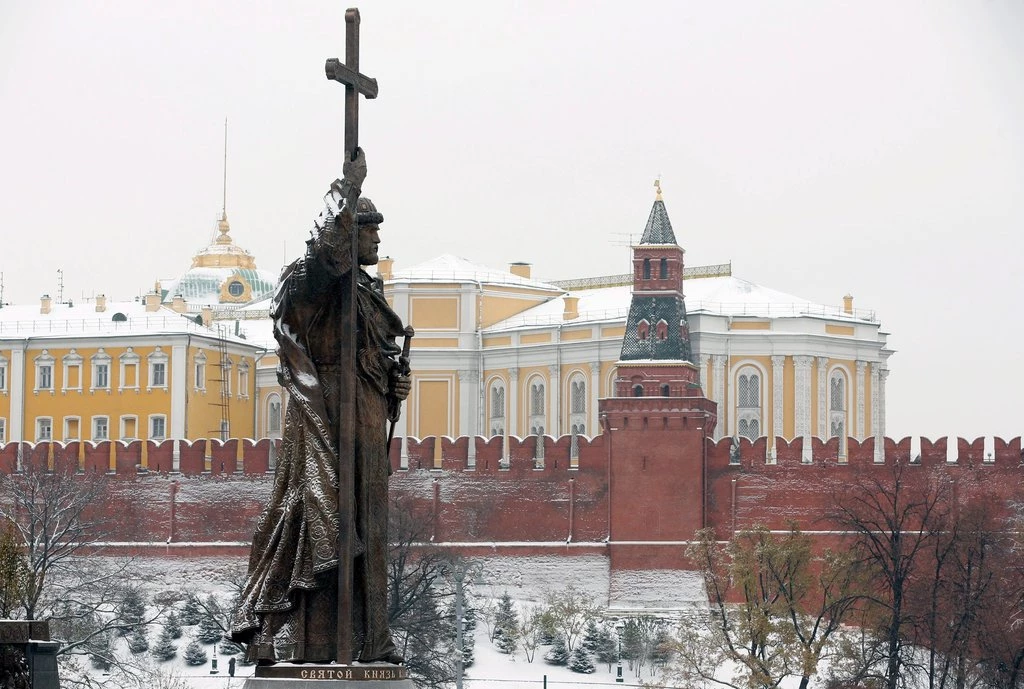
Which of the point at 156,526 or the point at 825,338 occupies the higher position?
the point at 825,338

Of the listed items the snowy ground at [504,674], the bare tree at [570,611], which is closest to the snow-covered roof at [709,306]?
the bare tree at [570,611]

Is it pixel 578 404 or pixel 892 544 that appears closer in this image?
pixel 892 544

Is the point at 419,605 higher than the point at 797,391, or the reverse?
the point at 797,391

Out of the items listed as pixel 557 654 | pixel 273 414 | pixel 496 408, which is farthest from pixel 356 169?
pixel 273 414

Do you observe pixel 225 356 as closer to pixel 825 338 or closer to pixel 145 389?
pixel 145 389

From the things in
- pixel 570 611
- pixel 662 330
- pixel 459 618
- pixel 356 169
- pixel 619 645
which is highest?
pixel 662 330

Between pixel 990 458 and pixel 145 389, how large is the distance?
87.6 feet

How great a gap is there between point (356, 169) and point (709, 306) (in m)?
62.3

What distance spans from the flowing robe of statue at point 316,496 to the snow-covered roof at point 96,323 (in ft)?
205

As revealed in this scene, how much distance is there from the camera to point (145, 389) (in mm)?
73312

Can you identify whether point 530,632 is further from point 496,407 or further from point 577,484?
point 496,407

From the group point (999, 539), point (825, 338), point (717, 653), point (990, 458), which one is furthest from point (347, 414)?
point (825, 338)

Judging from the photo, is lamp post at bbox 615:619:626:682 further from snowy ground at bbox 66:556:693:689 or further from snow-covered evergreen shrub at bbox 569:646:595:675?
snow-covered evergreen shrub at bbox 569:646:595:675

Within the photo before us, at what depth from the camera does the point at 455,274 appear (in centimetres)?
7675
